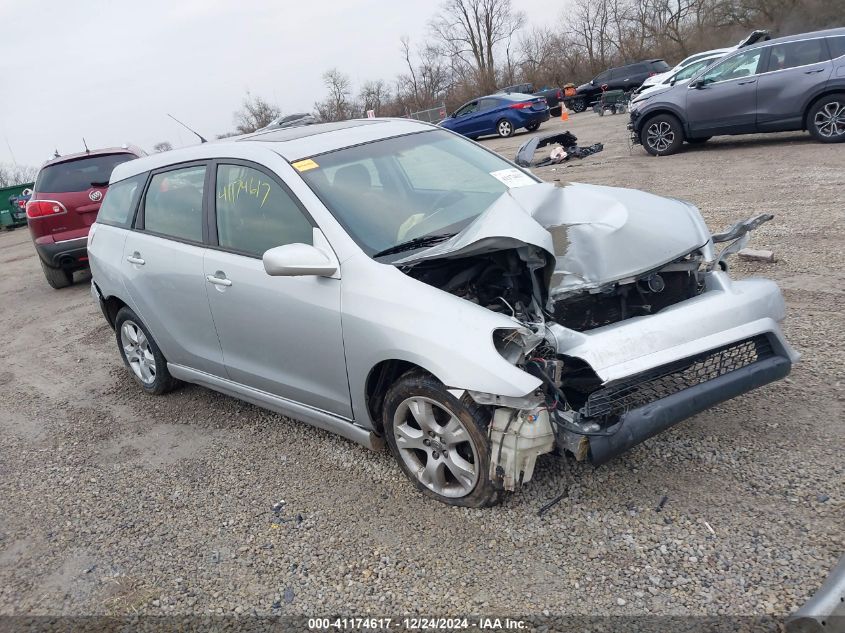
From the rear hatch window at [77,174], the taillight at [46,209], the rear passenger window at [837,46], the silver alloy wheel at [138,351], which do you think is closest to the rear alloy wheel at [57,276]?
the taillight at [46,209]

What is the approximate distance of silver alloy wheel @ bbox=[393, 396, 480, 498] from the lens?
117 inches

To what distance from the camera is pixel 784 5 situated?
40.5m

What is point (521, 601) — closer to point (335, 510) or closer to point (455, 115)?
point (335, 510)

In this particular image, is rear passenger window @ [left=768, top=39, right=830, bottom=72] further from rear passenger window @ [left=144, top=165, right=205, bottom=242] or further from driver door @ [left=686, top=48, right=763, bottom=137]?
rear passenger window @ [left=144, top=165, right=205, bottom=242]

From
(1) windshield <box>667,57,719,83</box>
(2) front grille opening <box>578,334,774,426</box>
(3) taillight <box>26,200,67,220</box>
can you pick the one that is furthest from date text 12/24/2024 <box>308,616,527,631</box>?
(1) windshield <box>667,57,719,83</box>

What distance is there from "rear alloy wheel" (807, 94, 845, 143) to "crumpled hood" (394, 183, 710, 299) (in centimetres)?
840

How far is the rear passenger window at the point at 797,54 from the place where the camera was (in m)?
9.93

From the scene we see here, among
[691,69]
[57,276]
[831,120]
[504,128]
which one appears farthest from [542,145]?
[504,128]

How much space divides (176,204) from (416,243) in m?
1.89

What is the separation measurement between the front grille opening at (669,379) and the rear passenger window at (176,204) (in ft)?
8.55

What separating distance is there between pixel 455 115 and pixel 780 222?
17417 millimetres

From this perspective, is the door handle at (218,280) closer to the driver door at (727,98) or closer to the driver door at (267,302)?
the driver door at (267,302)

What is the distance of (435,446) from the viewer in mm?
3074

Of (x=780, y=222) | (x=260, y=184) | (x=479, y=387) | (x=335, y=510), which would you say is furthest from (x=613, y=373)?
(x=780, y=222)
